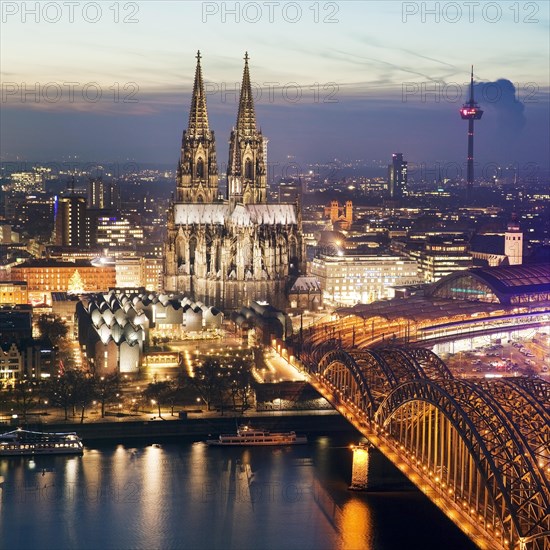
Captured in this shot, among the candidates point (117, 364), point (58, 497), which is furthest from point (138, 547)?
point (117, 364)

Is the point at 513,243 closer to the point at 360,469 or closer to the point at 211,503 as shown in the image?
the point at 360,469

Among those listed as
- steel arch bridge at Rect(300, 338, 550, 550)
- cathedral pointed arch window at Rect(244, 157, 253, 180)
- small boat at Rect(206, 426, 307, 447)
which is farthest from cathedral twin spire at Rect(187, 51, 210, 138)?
steel arch bridge at Rect(300, 338, 550, 550)

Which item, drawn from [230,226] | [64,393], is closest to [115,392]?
[64,393]

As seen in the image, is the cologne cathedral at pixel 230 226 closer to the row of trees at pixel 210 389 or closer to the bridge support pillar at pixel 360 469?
the row of trees at pixel 210 389

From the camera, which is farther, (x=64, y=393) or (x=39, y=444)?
(x=64, y=393)

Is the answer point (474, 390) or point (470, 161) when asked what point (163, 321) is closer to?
point (474, 390)

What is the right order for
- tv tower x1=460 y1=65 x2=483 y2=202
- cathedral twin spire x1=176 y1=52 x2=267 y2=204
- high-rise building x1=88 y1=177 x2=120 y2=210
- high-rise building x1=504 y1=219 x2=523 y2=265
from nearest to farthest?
cathedral twin spire x1=176 y1=52 x2=267 y2=204
high-rise building x1=504 y1=219 x2=523 y2=265
high-rise building x1=88 y1=177 x2=120 y2=210
tv tower x1=460 y1=65 x2=483 y2=202

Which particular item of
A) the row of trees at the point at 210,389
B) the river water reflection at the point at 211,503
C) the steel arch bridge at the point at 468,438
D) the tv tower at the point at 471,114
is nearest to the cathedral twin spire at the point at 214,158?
the row of trees at the point at 210,389

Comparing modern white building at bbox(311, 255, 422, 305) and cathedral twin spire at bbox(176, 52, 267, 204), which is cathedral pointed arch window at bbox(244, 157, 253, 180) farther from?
modern white building at bbox(311, 255, 422, 305)
